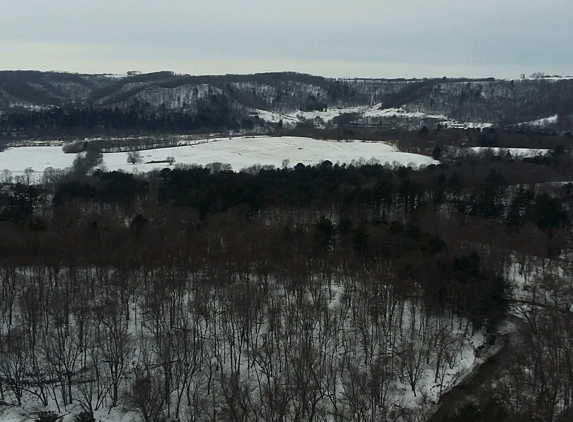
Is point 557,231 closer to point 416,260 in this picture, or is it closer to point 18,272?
point 416,260

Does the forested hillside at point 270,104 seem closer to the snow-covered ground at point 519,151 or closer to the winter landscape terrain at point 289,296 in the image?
the snow-covered ground at point 519,151

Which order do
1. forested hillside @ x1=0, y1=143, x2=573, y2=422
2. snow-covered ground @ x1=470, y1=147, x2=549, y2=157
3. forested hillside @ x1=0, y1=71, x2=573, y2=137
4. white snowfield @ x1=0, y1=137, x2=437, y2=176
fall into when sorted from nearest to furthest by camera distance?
forested hillside @ x1=0, y1=143, x2=573, y2=422 → white snowfield @ x1=0, y1=137, x2=437, y2=176 → snow-covered ground @ x1=470, y1=147, x2=549, y2=157 → forested hillside @ x1=0, y1=71, x2=573, y2=137

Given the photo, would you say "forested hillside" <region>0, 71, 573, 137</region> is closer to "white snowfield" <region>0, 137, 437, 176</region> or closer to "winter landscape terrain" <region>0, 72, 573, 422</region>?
"white snowfield" <region>0, 137, 437, 176</region>

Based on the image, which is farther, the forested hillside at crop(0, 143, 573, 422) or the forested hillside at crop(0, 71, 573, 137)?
the forested hillside at crop(0, 71, 573, 137)

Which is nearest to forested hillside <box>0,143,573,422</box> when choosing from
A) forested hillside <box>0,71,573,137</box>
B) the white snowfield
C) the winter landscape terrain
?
the winter landscape terrain

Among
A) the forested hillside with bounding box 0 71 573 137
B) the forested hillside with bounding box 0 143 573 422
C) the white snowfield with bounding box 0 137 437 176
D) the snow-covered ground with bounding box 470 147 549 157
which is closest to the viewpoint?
the forested hillside with bounding box 0 143 573 422

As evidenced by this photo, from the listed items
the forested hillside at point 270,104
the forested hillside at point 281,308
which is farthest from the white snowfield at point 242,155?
the forested hillside at point 270,104

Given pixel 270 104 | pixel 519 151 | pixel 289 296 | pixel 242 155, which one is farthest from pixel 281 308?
pixel 270 104

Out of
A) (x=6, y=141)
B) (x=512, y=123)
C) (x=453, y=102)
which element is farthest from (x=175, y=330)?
(x=453, y=102)
